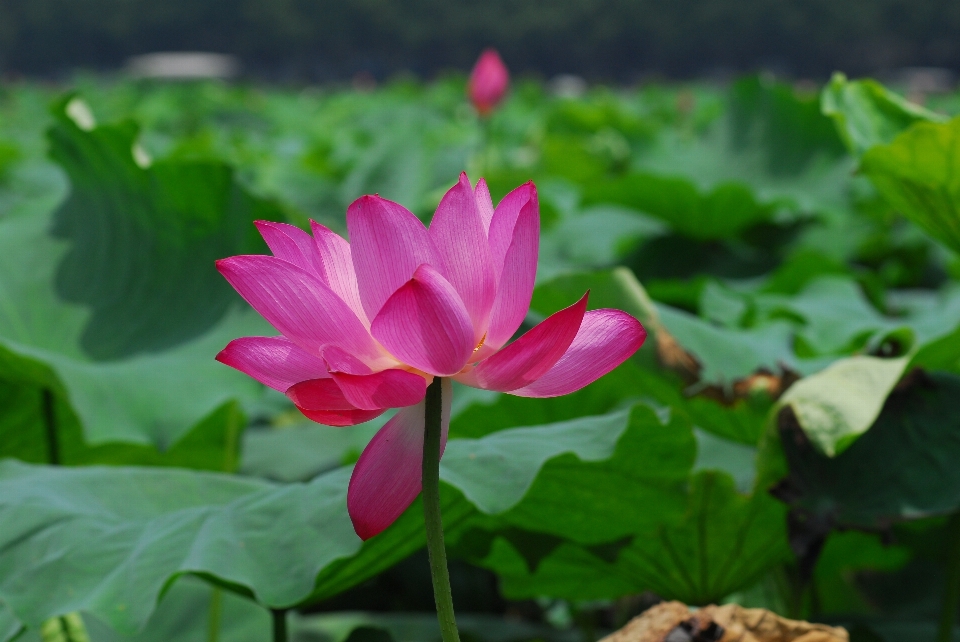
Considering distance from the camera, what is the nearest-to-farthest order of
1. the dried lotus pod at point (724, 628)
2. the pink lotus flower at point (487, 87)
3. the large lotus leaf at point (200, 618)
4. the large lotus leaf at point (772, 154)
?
the dried lotus pod at point (724, 628)
the large lotus leaf at point (200, 618)
the large lotus leaf at point (772, 154)
the pink lotus flower at point (487, 87)

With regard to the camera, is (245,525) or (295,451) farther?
(295,451)

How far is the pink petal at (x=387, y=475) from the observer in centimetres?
52

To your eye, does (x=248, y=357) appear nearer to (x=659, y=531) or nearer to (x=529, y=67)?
(x=659, y=531)

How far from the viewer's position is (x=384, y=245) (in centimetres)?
52

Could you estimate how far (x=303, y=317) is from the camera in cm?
50

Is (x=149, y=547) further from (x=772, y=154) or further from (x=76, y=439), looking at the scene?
(x=772, y=154)

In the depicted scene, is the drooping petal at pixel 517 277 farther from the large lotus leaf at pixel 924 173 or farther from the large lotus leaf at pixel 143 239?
the large lotus leaf at pixel 143 239

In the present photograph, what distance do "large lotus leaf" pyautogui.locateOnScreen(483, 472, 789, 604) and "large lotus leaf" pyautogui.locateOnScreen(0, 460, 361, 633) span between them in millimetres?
286

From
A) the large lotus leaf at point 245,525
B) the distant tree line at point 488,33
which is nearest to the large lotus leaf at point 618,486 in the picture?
the large lotus leaf at point 245,525

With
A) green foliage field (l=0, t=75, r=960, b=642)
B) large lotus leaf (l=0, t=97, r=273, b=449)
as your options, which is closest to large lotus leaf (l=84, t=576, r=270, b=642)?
green foliage field (l=0, t=75, r=960, b=642)

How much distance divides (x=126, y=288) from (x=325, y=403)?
106 cm

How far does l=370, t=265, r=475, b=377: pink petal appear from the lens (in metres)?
0.48

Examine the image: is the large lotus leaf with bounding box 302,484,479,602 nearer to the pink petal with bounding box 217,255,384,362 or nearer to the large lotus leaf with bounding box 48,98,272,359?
the pink petal with bounding box 217,255,384,362

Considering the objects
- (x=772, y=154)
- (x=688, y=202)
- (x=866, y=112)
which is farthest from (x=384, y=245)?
(x=772, y=154)
